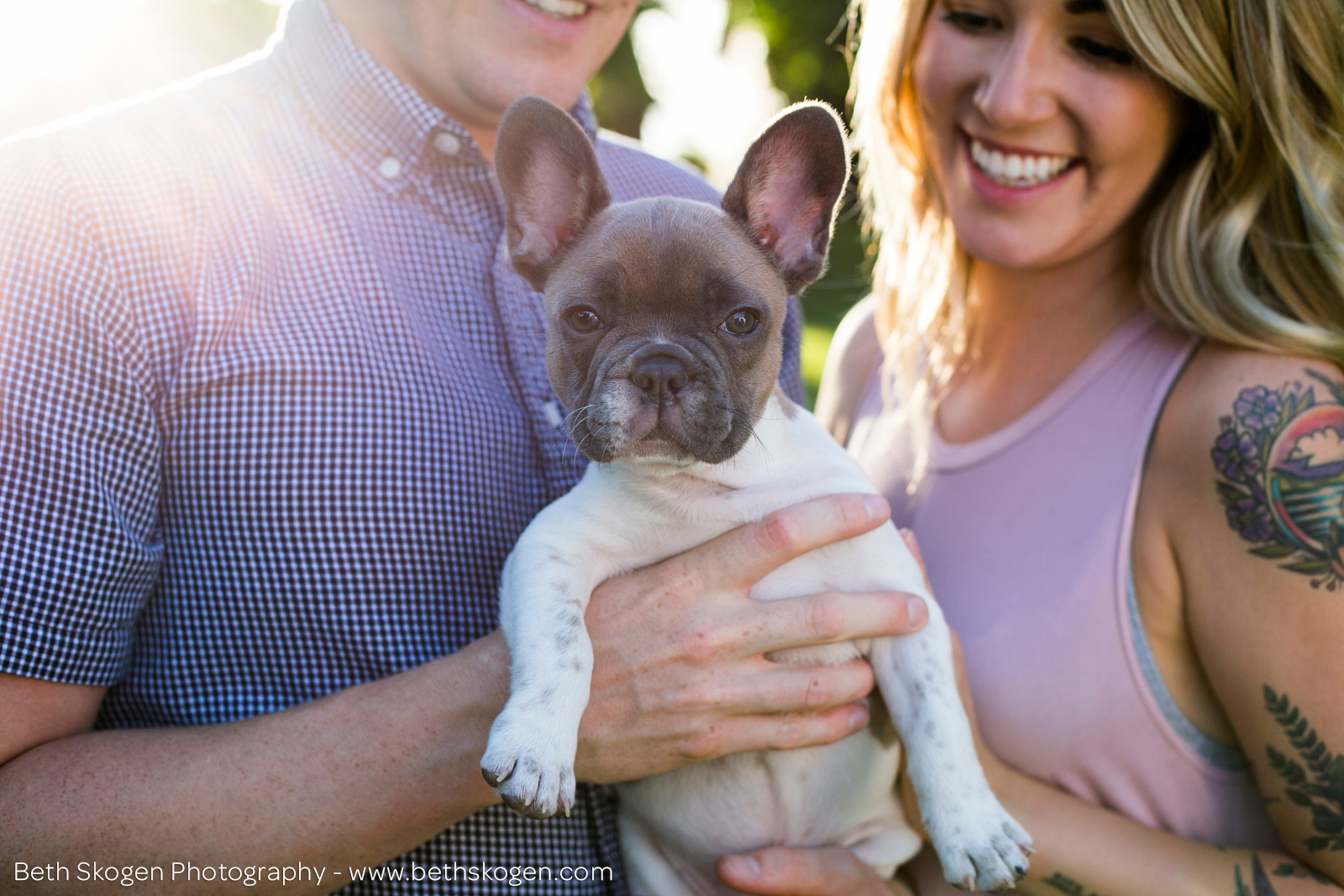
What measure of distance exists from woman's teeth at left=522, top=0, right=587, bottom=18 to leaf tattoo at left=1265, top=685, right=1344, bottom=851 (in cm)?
287

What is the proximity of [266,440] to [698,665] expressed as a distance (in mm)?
1321

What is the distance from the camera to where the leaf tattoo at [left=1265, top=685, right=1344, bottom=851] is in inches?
101

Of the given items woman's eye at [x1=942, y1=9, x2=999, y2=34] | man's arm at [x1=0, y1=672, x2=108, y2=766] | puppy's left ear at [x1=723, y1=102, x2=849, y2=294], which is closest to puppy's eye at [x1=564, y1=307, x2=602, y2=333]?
puppy's left ear at [x1=723, y1=102, x2=849, y2=294]

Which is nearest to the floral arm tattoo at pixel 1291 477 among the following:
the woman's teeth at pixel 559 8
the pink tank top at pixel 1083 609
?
the pink tank top at pixel 1083 609

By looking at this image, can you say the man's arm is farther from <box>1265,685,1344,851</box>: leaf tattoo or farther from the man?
<box>1265,685,1344,851</box>: leaf tattoo

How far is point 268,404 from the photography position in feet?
8.73

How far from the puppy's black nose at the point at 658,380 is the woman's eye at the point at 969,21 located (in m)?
1.77

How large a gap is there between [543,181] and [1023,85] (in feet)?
5.13

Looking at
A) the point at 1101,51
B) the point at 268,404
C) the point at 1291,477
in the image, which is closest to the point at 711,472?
the point at 268,404

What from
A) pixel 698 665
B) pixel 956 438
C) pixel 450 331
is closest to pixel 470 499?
pixel 450 331

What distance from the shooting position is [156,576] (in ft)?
8.77

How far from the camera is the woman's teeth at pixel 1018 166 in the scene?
3297mm

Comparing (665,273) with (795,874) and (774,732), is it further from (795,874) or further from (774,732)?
(795,874)

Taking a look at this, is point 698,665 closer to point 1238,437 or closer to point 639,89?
point 1238,437
